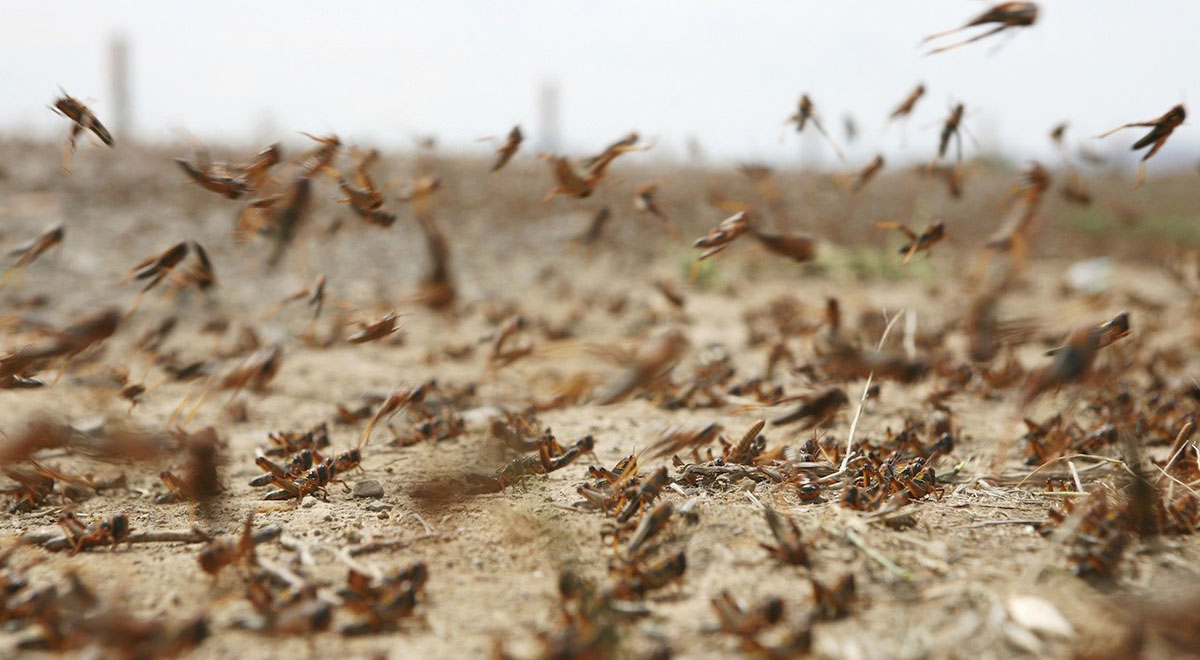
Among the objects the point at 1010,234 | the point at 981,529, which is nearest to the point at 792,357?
the point at 1010,234

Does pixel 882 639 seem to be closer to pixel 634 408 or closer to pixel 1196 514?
pixel 1196 514

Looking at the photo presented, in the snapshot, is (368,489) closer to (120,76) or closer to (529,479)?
(529,479)

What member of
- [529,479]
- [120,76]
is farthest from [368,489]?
[120,76]

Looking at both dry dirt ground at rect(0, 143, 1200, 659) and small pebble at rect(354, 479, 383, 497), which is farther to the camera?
small pebble at rect(354, 479, 383, 497)

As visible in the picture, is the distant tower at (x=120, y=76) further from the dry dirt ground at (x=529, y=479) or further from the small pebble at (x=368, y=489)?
the small pebble at (x=368, y=489)

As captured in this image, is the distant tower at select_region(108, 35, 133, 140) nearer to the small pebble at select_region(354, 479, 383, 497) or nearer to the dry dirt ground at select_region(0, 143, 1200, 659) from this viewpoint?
the dry dirt ground at select_region(0, 143, 1200, 659)

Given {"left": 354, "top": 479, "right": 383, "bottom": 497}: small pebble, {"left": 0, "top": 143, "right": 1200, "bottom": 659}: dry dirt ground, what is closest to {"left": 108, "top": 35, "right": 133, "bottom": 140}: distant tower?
{"left": 0, "top": 143, "right": 1200, "bottom": 659}: dry dirt ground

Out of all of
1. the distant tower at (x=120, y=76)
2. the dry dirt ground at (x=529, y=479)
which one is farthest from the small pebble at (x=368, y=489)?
the distant tower at (x=120, y=76)
